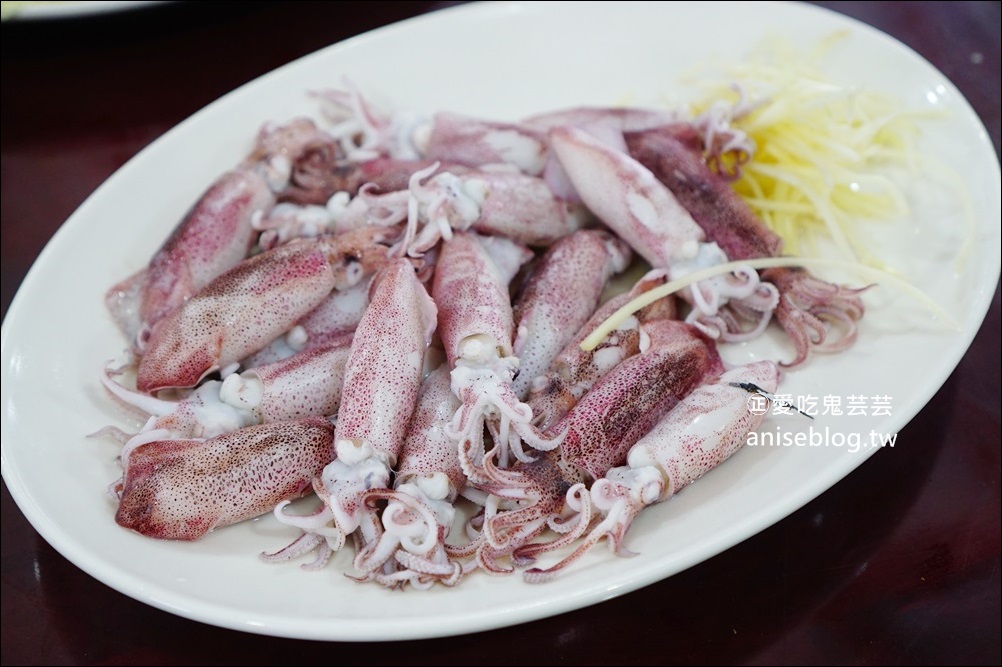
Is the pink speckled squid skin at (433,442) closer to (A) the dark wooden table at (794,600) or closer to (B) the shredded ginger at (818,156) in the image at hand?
(A) the dark wooden table at (794,600)

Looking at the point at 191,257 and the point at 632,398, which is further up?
the point at 191,257

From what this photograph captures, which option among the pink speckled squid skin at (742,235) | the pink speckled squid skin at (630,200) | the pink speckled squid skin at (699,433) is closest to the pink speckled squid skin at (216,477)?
the pink speckled squid skin at (699,433)

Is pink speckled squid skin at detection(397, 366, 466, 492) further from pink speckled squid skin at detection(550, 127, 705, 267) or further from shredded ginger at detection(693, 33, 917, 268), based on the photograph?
shredded ginger at detection(693, 33, 917, 268)

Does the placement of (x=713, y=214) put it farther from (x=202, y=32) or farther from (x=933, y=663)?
(x=202, y=32)

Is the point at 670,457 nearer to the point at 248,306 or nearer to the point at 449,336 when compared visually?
the point at 449,336

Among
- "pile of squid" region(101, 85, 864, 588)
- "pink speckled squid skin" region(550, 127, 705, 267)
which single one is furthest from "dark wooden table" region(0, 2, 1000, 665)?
"pink speckled squid skin" region(550, 127, 705, 267)

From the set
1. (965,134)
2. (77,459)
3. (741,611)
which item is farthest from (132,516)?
(965,134)

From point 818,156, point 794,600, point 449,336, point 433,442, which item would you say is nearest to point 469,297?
point 449,336
